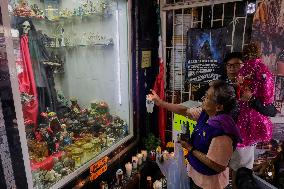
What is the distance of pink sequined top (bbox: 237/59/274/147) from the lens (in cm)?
281

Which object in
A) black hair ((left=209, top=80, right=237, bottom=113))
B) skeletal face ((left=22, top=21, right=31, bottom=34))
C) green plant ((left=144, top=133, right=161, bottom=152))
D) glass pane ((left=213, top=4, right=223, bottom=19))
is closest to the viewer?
black hair ((left=209, top=80, right=237, bottom=113))

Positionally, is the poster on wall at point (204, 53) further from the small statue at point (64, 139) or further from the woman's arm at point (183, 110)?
the small statue at point (64, 139)

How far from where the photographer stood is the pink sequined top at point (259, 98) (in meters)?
2.81

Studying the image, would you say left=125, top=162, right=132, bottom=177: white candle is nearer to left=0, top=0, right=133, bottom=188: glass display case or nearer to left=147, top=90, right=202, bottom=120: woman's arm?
left=0, top=0, right=133, bottom=188: glass display case

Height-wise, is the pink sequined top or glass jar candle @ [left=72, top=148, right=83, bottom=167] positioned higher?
the pink sequined top

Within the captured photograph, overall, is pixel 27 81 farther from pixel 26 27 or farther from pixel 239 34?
pixel 239 34

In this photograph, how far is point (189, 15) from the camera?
13.6 ft

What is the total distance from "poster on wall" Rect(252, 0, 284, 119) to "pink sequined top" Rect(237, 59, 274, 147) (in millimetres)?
800

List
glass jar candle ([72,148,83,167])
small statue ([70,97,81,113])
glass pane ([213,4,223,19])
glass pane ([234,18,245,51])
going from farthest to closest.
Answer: small statue ([70,97,81,113]) < glass pane ([213,4,223,19]) < glass pane ([234,18,245,51]) < glass jar candle ([72,148,83,167])

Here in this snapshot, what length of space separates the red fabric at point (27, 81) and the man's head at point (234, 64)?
2.48 metres

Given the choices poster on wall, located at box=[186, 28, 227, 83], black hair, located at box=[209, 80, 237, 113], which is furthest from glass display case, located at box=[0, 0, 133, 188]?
black hair, located at box=[209, 80, 237, 113]

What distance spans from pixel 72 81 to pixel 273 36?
3398mm

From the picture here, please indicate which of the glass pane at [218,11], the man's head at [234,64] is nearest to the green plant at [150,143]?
the man's head at [234,64]

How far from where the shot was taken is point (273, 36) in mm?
3482
